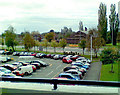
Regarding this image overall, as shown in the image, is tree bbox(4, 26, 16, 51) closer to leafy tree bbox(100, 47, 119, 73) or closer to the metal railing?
leafy tree bbox(100, 47, 119, 73)

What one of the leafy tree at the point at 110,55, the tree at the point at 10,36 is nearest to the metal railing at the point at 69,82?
the leafy tree at the point at 110,55

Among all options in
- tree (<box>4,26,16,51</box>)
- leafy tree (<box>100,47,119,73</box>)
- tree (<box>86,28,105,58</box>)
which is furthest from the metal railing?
tree (<box>4,26,16,51</box>)

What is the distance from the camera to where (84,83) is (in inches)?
23.5

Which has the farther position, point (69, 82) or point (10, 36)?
point (10, 36)

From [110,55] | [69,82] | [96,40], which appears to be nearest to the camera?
[69,82]

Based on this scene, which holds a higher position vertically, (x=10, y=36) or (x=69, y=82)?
(x=10, y=36)

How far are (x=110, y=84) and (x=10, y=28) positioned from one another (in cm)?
829

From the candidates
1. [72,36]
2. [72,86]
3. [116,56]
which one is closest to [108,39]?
[116,56]

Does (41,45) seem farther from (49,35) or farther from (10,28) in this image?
(49,35)

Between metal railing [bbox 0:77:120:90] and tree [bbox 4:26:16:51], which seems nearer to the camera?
metal railing [bbox 0:77:120:90]

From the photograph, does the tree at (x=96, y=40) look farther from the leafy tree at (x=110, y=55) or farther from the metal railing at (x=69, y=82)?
the metal railing at (x=69, y=82)

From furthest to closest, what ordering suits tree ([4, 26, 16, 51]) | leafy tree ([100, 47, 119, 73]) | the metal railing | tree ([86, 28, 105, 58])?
tree ([4, 26, 16, 51])
tree ([86, 28, 105, 58])
leafy tree ([100, 47, 119, 73])
the metal railing

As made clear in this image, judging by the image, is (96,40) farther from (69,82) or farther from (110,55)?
(69,82)

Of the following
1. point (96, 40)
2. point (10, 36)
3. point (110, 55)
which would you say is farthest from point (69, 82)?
point (10, 36)
